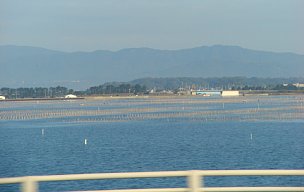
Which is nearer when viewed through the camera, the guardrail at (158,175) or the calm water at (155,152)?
the guardrail at (158,175)

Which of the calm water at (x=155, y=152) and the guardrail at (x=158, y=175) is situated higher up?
the guardrail at (x=158, y=175)

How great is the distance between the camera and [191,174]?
887cm

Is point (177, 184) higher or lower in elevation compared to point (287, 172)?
lower

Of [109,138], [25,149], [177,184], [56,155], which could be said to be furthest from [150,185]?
[109,138]

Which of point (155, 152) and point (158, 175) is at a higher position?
point (158, 175)

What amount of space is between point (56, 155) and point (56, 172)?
12712mm

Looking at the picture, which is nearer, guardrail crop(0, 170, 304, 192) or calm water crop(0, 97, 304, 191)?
guardrail crop(0, 170, 304, 192)

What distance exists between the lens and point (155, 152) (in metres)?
53.3

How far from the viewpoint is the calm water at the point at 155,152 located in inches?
1238

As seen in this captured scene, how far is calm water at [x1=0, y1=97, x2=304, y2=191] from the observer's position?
3144 cm

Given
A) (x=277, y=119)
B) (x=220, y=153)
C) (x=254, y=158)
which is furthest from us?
(x=277, y=119)

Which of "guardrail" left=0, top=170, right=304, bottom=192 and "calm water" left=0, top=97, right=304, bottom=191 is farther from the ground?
"guardrail" left=0, top=170, right=304, bottom=192

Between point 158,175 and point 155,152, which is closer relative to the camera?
point 158,175

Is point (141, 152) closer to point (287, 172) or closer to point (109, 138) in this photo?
point (109, 138)
